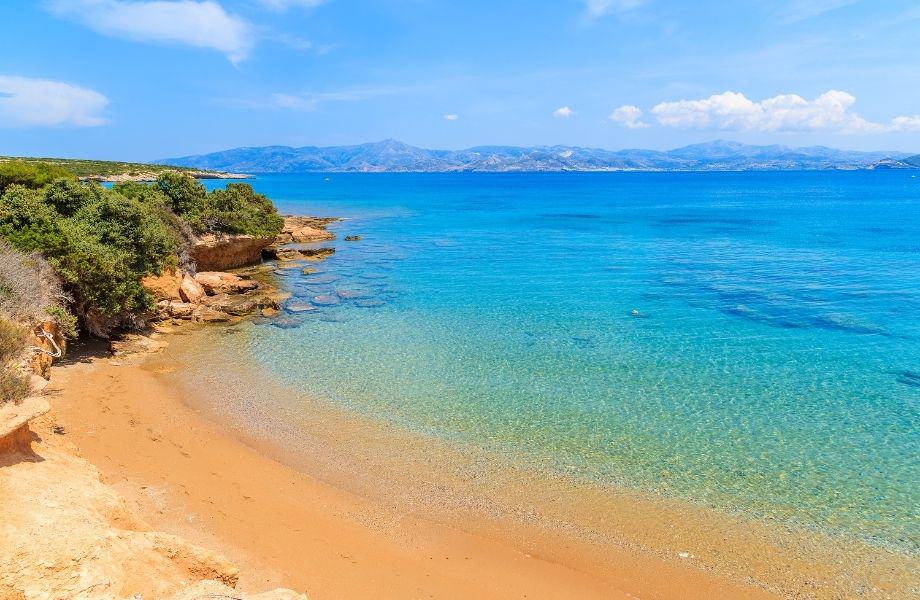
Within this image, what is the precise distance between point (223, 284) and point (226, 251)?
7555mm

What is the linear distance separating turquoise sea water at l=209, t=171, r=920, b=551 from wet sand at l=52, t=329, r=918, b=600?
99 centimetres

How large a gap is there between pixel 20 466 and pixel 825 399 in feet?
66.0

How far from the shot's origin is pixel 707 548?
36.0ft

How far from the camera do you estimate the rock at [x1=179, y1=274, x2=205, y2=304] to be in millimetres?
27203

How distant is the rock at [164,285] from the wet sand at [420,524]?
10933 millimetres

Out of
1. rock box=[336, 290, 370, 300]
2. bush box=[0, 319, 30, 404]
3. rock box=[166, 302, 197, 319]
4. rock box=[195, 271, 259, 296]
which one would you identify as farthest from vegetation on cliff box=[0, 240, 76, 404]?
rock box=[336, 290, 370, 300]

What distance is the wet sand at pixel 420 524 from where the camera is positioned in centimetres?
1005

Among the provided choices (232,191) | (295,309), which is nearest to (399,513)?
(295,309)

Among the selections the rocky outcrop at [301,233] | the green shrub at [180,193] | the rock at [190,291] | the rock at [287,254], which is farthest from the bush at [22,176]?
the rocky outcrop at [301,233]

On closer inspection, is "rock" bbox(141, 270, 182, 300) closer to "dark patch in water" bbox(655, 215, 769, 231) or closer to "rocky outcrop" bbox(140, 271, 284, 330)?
"rocky outcrop" bbox(140, 271, 284, 330)

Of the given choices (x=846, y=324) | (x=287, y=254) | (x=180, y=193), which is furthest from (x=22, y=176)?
(x=846, y=324)

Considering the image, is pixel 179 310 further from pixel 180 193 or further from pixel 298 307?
pixel 180 193

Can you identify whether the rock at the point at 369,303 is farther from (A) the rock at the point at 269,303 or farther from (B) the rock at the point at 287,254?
(B) the rock at the point at 287,254

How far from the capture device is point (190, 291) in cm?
2764
